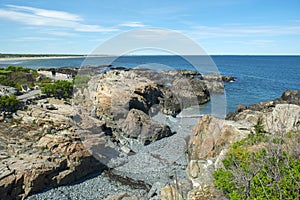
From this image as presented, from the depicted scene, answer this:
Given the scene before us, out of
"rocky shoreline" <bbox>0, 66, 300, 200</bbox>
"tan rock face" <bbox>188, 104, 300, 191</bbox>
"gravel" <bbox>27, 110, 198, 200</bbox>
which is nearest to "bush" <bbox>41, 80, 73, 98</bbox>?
"rocky shoreline" <bbox>0, 66, 300, 200</bbox>

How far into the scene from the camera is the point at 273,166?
7328 mm

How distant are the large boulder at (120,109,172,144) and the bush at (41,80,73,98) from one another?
379 inches

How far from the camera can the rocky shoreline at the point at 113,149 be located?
1298 centimetres

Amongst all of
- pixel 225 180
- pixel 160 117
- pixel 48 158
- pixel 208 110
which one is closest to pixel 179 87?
pixel 208 110

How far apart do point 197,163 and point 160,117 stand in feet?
51.5

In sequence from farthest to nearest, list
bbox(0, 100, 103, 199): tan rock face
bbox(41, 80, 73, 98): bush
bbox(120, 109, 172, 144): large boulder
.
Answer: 1. bbox(41, 80, 73, 98): bush
2. bbox(120, 109, 172, 144): large boulder
3. bbox(0, 100, 103, 199): tan rock face

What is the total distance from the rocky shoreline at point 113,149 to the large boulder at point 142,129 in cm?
8

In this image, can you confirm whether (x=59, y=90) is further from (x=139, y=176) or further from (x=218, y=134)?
(x=218, y=134)

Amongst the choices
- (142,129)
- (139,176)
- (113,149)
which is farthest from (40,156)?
(142,129)

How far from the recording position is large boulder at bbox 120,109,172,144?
21031 millimetres

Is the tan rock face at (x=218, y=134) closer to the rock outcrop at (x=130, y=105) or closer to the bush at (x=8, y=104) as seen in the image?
the rock outcrop at (x=130, y=105)

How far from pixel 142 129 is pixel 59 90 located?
12.2 m

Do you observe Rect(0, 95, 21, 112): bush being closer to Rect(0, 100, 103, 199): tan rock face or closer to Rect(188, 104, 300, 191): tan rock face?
Rect(0, 100, 103, 199): tan rock face

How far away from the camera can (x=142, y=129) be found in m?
21.3
